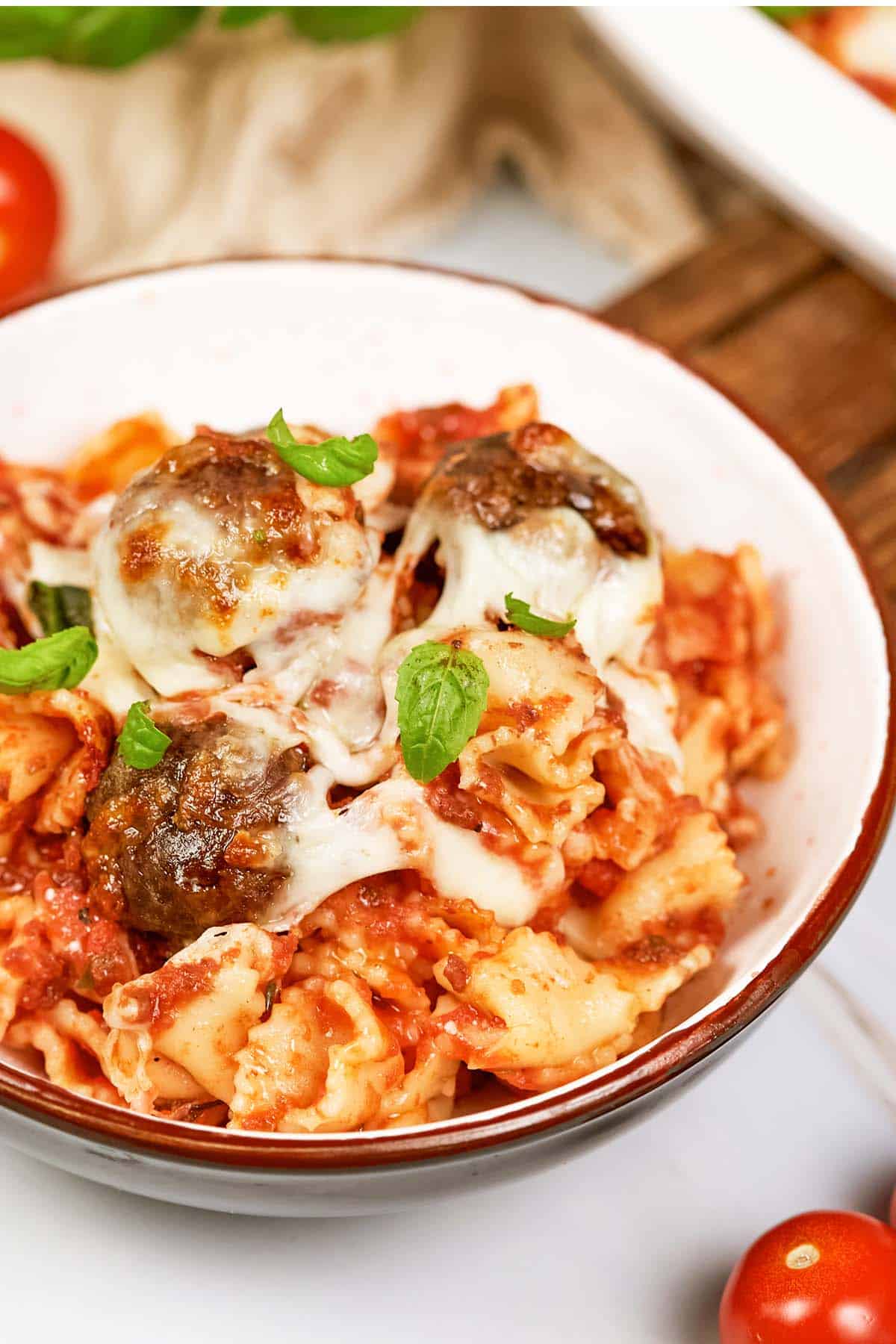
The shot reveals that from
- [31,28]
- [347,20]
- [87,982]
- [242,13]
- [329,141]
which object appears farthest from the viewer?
[329,141]

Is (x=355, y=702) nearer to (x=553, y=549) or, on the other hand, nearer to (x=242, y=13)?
(x=553, y=549)

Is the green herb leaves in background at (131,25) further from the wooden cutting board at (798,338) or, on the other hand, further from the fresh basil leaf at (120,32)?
the wooden cutting board at (798,338)

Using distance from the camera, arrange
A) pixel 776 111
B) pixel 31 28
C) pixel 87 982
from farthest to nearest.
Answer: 1. pixel 31 28
2. pixel 776 111
3. pixel 87 982

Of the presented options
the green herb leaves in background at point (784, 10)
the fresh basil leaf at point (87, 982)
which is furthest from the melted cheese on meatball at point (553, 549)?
the green herb leaves in background at point (784, 10)

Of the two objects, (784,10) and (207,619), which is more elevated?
(784,10)

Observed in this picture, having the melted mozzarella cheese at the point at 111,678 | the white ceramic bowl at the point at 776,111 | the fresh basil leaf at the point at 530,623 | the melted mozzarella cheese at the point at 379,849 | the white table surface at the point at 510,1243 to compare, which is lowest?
the white table surface at the point at 510,1243

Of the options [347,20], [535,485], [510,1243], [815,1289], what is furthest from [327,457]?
[347,20]

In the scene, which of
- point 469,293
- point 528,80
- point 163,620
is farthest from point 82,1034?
point 528,80
